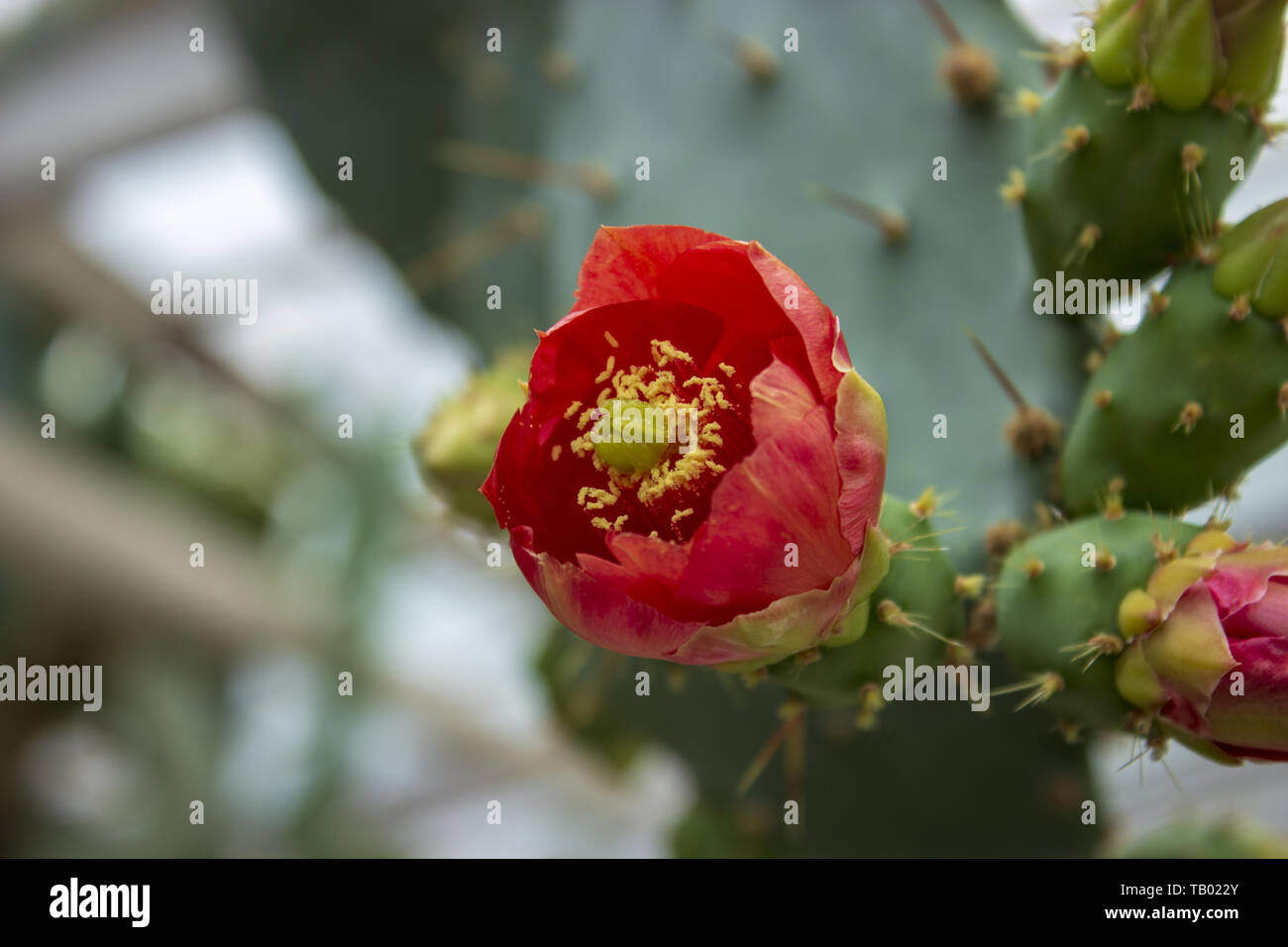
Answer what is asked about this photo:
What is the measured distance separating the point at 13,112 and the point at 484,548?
2139 millimetres

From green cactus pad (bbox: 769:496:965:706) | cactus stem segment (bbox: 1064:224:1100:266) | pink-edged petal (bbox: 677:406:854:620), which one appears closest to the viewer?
pink-edged petal (bbox: 677:406:854:620)

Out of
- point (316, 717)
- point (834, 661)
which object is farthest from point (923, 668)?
point (316, 717)

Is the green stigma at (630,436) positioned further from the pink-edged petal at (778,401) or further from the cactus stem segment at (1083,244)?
the cactus stem segment at (1083,244)

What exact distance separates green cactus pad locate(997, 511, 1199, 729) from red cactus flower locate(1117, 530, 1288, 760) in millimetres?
14

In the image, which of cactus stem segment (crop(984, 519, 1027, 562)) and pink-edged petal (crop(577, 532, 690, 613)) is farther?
cactus stem segment (crop(984, 519, 1027, 562))

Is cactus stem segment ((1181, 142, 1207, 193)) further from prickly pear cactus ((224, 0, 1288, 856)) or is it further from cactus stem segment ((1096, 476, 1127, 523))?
cactus stem segment ((1096, 476, 1127, 523))

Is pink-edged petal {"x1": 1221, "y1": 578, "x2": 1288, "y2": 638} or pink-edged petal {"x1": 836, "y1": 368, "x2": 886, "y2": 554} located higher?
pink-edged petal {"x1": 836, "y1": 368, "x2": 886, "y2": 554}

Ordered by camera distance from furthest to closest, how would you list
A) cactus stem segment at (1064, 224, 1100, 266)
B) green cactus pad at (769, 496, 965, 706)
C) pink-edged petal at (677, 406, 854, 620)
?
1. cactus stem segment at (1064, 224, 1100, 266)
2. green cactus pad at (769, 496, 965, 706)
3. pink-edged petal at (677, 406, 854, 620)

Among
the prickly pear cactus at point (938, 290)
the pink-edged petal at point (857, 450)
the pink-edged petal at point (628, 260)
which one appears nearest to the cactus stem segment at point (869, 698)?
Answer: the prickly pear cactus at point (938, 290)

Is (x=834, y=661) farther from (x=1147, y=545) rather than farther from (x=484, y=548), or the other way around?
(x=484, y=548)

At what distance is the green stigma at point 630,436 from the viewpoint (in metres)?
0.45

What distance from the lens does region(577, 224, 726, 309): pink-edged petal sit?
0.45 meters

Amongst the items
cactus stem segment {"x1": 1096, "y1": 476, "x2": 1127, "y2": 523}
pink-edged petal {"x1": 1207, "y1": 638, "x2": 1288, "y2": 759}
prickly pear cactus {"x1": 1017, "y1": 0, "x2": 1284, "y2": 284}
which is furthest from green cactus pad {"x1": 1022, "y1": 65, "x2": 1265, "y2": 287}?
pink-edged petal {"x1": 1207, "y1": 638, "x2": 1288, "y2": 759}

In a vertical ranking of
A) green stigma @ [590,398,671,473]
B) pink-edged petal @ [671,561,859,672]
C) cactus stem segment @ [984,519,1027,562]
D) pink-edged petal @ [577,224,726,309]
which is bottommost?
pink-edged petal @ [671,561,859,672]
